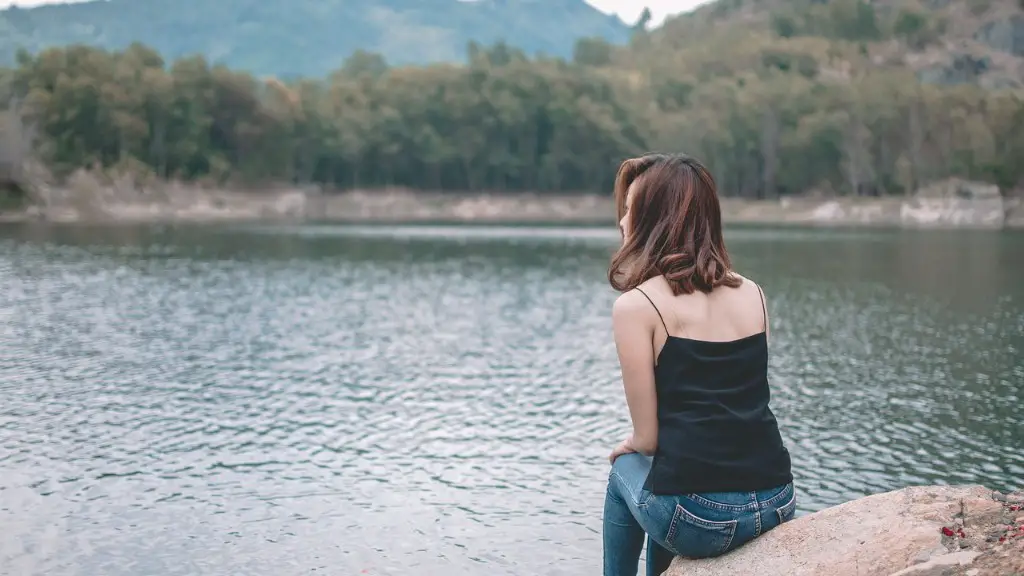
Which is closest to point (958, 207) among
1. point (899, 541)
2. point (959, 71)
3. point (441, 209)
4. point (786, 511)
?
point (441, 209)

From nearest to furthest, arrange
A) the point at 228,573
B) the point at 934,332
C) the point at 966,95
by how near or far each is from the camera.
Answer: the point at 228,573, the point at 934,332, the point at 966,95

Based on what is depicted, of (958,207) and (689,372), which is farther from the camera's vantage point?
(958,207)

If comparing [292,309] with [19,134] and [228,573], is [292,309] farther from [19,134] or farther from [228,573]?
[19,134]

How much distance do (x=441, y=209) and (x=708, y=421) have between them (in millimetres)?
130320

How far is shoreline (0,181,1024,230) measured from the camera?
10406cm

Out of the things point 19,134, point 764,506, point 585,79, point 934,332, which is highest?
point 585,79

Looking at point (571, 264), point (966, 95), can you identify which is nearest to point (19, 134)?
point (571, 264)

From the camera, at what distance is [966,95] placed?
12812cm

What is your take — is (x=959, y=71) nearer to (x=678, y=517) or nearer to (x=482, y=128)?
(x=482, y=128)

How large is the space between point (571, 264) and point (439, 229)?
42121 millimetres

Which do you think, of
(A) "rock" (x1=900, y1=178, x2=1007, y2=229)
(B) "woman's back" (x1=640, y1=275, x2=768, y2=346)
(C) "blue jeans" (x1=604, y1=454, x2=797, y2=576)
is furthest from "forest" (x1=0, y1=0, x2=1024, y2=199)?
(B) "woman's back" (x1=640, y1=275, x2=768, y2=346)

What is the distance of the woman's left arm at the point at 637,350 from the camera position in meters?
5.09

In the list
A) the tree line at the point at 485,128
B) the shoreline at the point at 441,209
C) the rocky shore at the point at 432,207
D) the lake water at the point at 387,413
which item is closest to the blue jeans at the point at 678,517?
the lake water at the point at 387,413

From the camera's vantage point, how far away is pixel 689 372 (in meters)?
5.23
